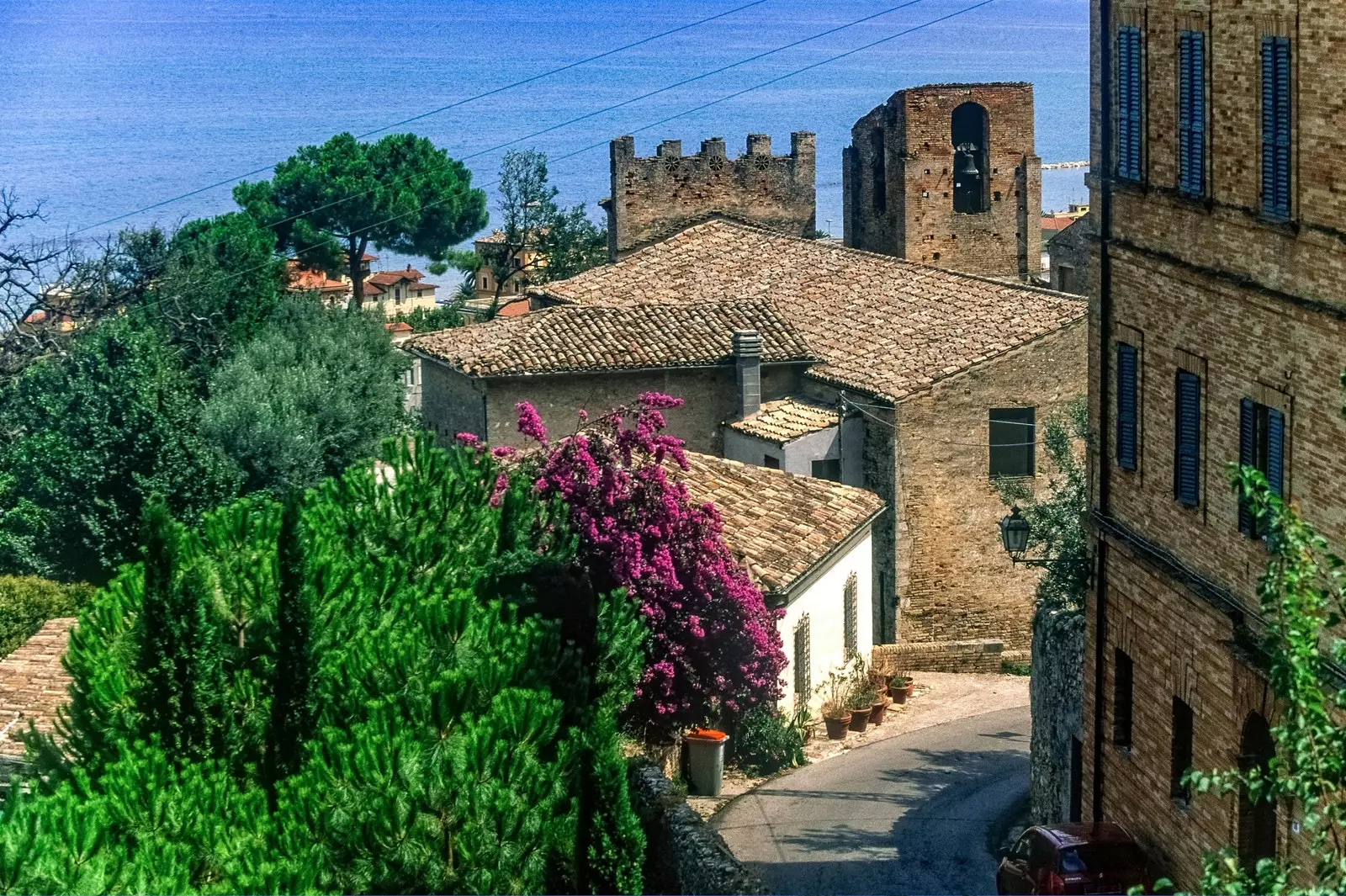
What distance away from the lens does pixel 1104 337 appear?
64.4ft

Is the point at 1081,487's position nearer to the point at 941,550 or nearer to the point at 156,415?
the point at 941,550

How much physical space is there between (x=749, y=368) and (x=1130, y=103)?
662 inches

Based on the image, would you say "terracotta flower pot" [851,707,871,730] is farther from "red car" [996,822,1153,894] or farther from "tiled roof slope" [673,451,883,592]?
"red car" [996,822,1153,894]

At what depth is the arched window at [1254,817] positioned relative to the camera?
655 inches

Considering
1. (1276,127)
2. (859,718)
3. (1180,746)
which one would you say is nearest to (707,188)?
(859,718)

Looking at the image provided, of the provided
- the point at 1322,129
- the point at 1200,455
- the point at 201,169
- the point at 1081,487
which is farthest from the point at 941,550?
the point at 201,169

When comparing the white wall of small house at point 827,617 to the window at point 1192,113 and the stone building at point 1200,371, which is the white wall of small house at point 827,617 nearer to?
the stone building at point 1200,371

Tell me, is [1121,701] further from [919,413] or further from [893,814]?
[919,413]

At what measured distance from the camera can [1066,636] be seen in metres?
22.6

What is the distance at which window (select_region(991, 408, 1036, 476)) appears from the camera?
3422 centimetres

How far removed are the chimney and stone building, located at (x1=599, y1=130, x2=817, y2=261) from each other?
57.3 feet

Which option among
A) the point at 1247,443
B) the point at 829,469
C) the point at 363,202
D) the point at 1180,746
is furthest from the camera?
the point at 363,202

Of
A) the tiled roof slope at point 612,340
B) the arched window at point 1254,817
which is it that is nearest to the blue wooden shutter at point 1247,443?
the arched window at point 1254,817

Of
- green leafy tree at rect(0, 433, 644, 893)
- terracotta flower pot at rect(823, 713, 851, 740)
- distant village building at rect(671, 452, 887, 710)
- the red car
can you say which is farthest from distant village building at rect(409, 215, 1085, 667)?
green leafy tree at rect(0, 433, 644, 893)
